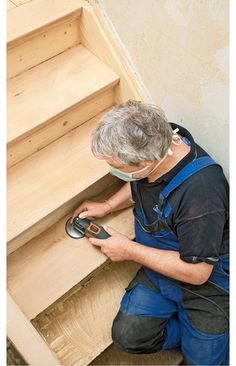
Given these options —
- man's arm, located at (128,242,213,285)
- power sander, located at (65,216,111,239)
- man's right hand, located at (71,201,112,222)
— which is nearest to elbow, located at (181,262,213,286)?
man's arm, located at (128,242,213,285)

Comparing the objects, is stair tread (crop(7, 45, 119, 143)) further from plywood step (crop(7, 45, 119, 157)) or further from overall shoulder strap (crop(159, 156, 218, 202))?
overall shoulder strap (crop(159, 156, 218, 202))

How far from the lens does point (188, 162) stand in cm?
192

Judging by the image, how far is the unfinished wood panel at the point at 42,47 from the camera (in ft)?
7.16

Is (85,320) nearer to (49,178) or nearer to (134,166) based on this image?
(49,178)

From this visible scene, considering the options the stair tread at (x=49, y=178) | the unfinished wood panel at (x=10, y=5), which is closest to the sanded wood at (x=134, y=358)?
the stair tread at (x=49, y=178)

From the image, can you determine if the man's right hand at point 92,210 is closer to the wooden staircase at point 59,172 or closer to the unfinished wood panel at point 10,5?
the wooden staircase at point 59,172

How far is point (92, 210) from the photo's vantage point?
226 cm

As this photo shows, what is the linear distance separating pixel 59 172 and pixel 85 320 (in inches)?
28.3

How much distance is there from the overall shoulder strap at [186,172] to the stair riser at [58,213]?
0.44m

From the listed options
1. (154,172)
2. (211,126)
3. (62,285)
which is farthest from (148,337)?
(211,126)

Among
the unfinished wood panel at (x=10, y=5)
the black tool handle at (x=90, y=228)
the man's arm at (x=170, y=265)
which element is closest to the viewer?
the man's arm at (x=170, y=265)

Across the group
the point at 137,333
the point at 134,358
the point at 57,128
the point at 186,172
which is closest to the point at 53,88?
the point at 57,128
